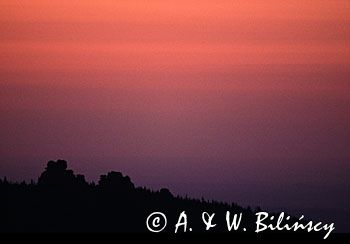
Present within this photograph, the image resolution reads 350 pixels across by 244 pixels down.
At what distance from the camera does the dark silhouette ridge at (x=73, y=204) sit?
61.9 m

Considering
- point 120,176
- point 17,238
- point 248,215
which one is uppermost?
point 120,176

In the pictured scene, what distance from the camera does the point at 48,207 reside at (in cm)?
6300

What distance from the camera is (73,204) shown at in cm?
6322

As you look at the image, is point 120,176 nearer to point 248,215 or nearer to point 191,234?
point 248,215

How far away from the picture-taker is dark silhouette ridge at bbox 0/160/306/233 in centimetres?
6188

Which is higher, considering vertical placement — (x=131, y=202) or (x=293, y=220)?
(x=131, y=202)

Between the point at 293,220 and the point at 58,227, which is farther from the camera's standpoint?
the point at 58,227

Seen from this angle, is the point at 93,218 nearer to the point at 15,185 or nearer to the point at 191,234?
the point at 15,185

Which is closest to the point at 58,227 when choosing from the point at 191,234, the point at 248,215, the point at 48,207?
the point at 48,207

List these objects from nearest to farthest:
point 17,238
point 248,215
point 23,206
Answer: point 17,238 → point 248,215 → point 23,206

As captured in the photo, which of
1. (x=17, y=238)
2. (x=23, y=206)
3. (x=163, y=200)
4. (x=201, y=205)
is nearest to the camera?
(x=17, y=238)

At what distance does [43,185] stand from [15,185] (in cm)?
166

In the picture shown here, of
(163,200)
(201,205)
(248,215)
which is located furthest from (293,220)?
(163,200)

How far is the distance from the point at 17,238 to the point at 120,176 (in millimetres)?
34860
